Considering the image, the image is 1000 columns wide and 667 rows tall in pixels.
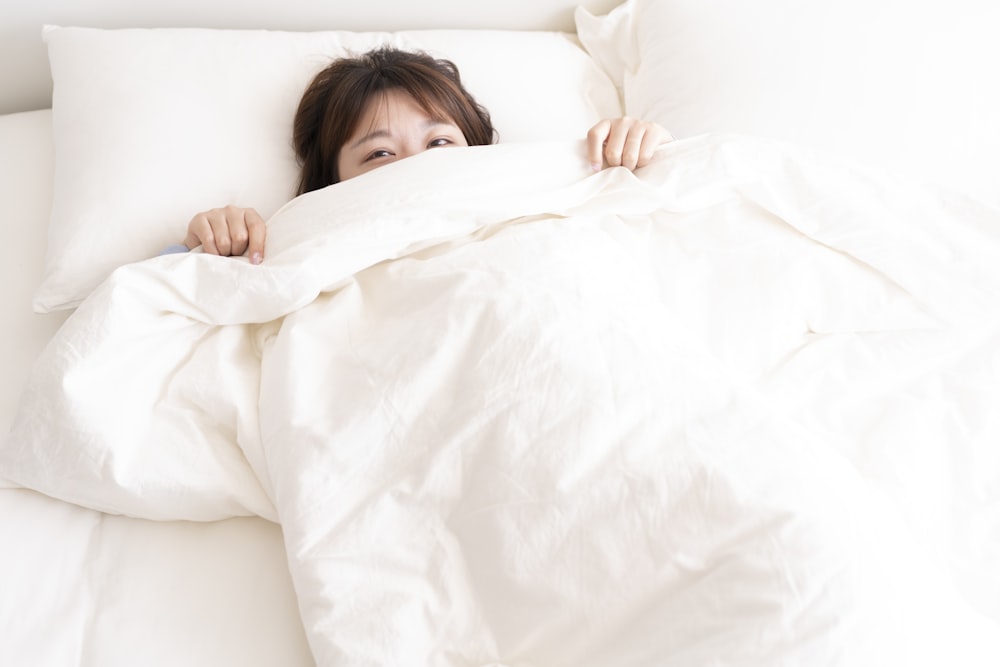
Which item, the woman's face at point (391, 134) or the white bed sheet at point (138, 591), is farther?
the woman's face at point (391, 134)

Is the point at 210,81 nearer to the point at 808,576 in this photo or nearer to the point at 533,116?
the point at 533,116

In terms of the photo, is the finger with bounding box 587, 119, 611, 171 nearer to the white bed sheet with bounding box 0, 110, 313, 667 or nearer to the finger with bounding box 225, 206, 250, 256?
the finger with bounding box 225, 206, 250, 256

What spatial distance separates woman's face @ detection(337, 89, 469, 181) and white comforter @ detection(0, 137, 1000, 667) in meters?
0.19

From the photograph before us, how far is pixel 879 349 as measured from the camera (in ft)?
2.92

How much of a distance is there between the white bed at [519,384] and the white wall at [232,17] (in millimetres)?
134

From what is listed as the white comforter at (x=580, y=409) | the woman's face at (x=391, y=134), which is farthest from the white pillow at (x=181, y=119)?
the white comforter at (x=580, y=409)

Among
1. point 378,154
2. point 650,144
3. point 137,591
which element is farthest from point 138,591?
point 650,144

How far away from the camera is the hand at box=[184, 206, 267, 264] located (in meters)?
0.98

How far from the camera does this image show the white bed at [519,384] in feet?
2.04

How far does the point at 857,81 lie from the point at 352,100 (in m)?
0.75

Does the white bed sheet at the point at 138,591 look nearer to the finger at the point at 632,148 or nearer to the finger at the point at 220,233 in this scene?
the finger at the point at 220,233

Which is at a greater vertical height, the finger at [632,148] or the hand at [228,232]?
the finger at [632,148]

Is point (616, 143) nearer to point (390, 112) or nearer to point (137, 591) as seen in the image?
point (390, 112)

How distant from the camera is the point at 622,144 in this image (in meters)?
1.00
